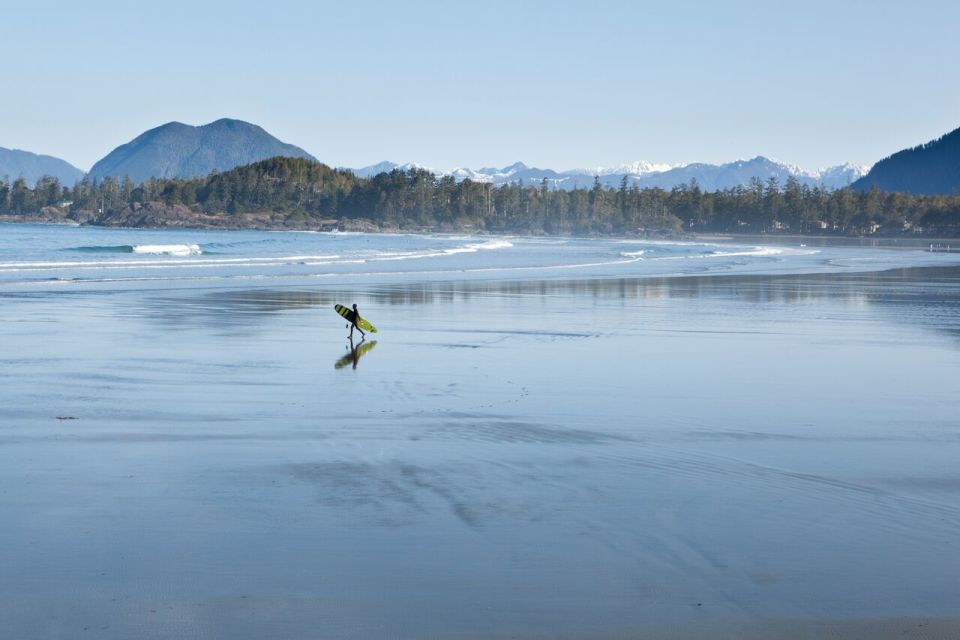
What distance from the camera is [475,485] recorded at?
7680mm

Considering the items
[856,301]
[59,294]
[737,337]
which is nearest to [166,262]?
[59,294]

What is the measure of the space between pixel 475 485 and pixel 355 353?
25.7ft

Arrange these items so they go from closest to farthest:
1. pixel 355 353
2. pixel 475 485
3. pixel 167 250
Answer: pixel 475 485
pixel 355 353
pixel 167 250

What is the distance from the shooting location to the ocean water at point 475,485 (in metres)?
5.34

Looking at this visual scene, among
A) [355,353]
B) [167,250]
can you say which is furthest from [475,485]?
[167,250]

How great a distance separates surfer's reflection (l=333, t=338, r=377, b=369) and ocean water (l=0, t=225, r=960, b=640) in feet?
0.24

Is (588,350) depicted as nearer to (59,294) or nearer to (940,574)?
(940,574)

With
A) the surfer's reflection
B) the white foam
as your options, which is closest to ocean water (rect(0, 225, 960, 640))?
the surfer's reflection

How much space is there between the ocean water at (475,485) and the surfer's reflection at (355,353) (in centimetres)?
7

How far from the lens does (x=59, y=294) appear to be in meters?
25.8

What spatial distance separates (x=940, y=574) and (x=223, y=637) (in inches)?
155

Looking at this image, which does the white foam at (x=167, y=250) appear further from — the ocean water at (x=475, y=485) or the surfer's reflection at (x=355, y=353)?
the surfer's reflection at (x=355, y=353)

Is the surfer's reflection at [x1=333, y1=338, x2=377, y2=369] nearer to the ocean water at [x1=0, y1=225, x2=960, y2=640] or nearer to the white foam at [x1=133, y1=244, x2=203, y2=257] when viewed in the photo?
the ocean water at [x1=0, y1=225, x2=960, y2=640]

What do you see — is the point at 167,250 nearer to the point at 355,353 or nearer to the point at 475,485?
the point at 355,353
